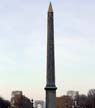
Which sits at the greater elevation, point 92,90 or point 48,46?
point 92,90

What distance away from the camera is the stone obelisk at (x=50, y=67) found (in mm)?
41156

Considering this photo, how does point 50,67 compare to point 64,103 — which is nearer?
point 50,67

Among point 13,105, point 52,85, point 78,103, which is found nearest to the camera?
point 52,85

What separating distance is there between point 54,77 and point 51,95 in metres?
1.72

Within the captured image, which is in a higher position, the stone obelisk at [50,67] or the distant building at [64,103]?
the distant building at [64,103]

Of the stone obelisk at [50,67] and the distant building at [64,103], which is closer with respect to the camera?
the stone obelisk at [50,67]

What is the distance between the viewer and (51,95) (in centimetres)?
4194

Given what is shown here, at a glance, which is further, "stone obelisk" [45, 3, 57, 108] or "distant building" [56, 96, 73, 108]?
"distant building" [56, 96, 73, 108]

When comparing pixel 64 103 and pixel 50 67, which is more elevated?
pixel 64 103

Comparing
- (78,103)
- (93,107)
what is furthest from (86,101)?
(93,107)

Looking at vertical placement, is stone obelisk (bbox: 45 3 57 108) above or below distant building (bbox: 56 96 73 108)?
below

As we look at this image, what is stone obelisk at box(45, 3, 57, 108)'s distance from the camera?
135 ft

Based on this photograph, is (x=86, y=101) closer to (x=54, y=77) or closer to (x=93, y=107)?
(x=93, y=107)

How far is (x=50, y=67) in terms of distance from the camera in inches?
1626
